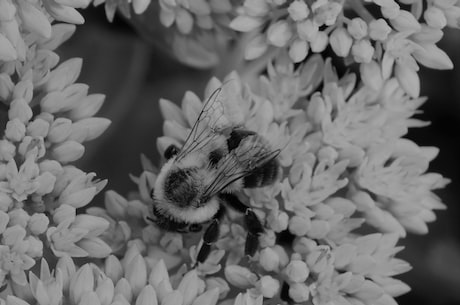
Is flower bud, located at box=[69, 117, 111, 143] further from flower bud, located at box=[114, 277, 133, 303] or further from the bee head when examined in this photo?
flower bud, located at box=[114, 277, 133, 303]

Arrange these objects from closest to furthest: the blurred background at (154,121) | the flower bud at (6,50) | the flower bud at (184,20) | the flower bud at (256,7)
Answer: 1. the flower bud at (6,50)
2. the flower bud at (256,7)
3. the flower bud at (184,20)
4. the blurred background at (154,121)

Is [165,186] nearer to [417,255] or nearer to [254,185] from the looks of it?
[254,185]

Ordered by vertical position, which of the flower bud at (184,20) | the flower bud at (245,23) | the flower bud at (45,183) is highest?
the flower bud at (245,23)

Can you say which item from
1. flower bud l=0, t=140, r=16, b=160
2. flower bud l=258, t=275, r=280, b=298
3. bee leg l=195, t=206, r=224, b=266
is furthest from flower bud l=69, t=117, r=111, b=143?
flower bud l=258, t=275, r=280, b=298

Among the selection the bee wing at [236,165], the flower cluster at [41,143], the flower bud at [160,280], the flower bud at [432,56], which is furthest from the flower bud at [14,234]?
the flower bud at [432,56]

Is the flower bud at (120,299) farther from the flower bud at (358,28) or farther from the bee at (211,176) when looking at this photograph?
the flower bud at (358,28)

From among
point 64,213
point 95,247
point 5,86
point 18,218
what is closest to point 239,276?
point 95,247
